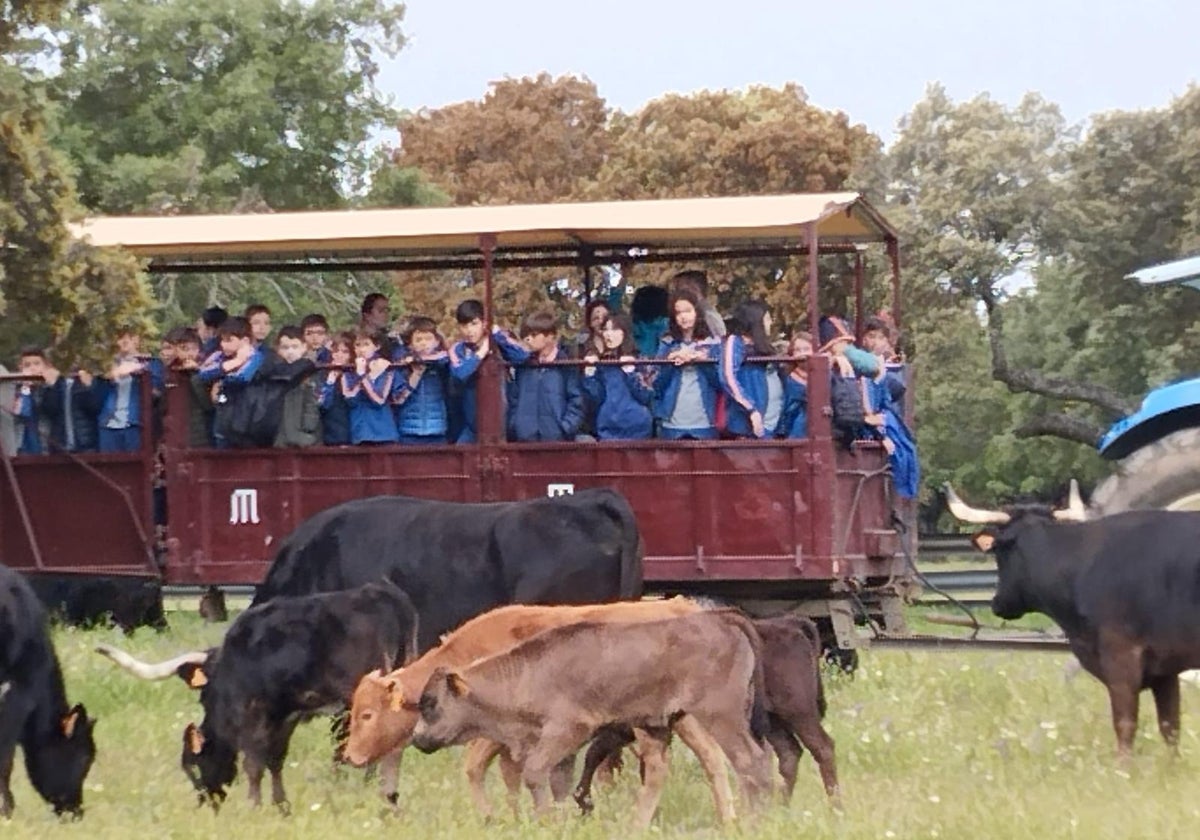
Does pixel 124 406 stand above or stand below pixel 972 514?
above

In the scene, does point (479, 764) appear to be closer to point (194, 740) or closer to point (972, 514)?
point (194, 740)

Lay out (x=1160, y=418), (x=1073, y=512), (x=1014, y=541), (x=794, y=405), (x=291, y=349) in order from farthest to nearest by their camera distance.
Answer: (x=291, y=349) → (x=1160, y=418) → (x=794, y=405) → (x=1073, y=512) → (x=1014, y=541)

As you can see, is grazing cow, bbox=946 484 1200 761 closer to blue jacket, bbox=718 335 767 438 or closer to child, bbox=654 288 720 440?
blue jacket, bbox=718 335 767 438

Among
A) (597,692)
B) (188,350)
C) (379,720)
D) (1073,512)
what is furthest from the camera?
(188,350)

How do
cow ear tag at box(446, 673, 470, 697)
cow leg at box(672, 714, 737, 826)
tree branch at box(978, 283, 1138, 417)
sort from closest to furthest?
cow leg at box(672, 714, 737, 826)
cow ear tag at box(446, 673, 470, 697)
tree branch at box(978, 283, 1138, 417)

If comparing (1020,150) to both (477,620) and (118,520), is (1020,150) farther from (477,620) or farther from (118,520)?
(477,620)

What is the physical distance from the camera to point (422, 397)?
505 inches

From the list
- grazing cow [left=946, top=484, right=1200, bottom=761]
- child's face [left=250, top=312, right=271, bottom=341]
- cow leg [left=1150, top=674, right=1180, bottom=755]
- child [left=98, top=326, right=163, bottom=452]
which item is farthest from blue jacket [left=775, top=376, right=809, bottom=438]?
child [left=98, top=326, right=163, bottom=452]

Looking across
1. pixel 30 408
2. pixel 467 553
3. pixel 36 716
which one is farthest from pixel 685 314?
pixel 36 716

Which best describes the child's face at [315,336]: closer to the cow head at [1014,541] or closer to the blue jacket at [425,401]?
the blue jacket at [425,401]

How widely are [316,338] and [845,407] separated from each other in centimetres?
331

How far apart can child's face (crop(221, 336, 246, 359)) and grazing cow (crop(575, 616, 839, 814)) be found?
14.5ft

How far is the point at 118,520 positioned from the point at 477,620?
14.7 feet

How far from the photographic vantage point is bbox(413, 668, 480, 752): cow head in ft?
29.2
